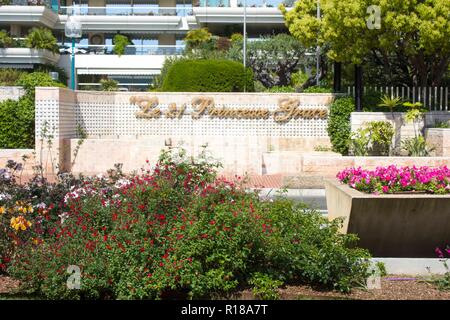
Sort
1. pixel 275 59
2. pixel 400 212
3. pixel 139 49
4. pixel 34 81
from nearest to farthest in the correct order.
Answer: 1. pixel 400 212
2. pixel 34 81
3. pixel 275 59
4. pixel 139 49

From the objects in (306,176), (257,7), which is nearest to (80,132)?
(306,176)

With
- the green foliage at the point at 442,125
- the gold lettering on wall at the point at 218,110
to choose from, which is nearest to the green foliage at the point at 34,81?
the gold lettering on wall at the point at 218,110

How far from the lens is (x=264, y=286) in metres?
7.27

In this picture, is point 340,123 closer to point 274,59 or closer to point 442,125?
point 442,125

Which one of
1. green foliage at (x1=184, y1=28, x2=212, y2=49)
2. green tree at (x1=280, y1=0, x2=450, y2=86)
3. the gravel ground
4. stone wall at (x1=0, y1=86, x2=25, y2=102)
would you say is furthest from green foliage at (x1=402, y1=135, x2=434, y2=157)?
green foliage at (x1=184, y1=28, x2=212, y2=49)

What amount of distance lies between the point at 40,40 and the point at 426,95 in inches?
1004

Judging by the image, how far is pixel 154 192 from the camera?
8.10 meters

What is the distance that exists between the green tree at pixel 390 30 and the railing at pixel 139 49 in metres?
19.4

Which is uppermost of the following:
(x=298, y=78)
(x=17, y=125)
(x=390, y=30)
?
(x=390, y=30)

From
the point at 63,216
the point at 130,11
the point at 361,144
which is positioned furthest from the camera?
the point at 130,11

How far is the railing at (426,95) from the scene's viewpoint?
26328 mm

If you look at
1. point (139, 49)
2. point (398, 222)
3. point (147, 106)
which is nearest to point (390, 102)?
point (147, 106)

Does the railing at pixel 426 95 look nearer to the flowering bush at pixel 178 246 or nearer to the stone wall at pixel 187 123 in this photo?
the stone wall at pixel 187 123

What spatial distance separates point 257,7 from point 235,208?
129 ft
